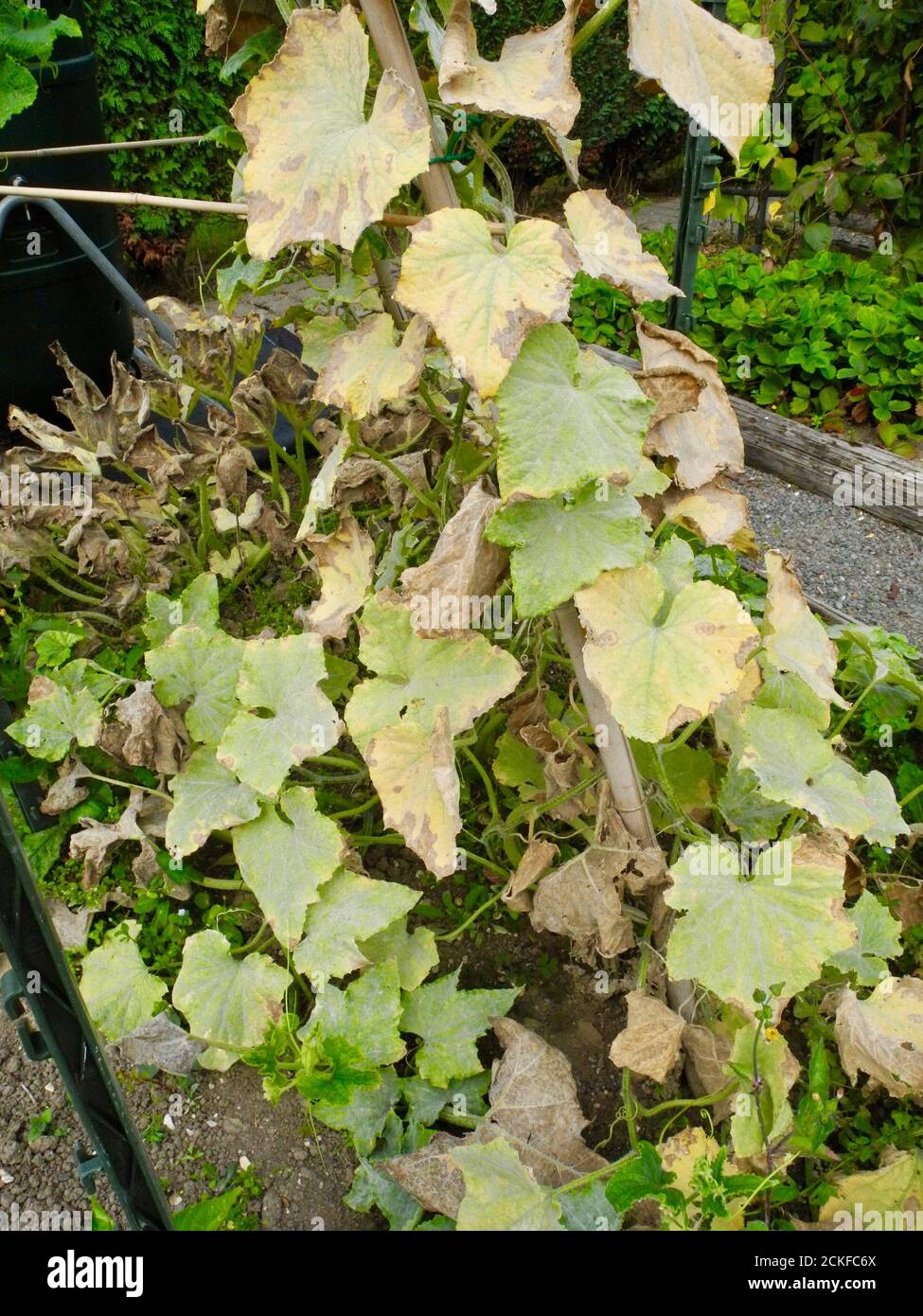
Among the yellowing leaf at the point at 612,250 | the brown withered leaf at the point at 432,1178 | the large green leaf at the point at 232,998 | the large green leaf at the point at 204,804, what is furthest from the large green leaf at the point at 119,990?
the yellowing leaf at the point at 612,250

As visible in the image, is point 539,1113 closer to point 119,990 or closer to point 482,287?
point 119,990

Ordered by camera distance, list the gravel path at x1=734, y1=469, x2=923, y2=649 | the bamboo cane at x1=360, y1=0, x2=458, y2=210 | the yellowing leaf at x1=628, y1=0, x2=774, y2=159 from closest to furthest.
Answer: the yellowing leaf at x1=628, y1=0, x2=774, y2=159 → the bamboo cane at x1=360, y1=0, x2=458, y2=210 → the gravel path at x1=734, y1=469, x2=923, y2=649

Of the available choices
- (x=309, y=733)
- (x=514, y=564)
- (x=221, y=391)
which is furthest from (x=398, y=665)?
(x=221, y=391)

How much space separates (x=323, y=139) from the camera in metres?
1.03

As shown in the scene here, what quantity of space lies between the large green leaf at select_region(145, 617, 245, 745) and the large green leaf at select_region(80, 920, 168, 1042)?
0.39m

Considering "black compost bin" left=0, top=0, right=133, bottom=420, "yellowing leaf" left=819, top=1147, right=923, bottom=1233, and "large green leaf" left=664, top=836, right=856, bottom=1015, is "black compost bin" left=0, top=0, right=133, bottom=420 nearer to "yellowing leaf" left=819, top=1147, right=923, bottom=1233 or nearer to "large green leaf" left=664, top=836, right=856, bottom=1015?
"large green leaf" left=664, top=836, right=856, bottom=1015

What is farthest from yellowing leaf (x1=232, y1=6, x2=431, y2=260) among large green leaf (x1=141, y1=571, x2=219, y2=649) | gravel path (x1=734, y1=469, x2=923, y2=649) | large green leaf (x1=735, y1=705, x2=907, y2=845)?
gravel path (x1=734, y1=469, x2=923, y2=649)

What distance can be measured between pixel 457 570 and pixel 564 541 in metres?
0.14

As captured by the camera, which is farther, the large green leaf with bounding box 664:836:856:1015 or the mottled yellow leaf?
the mottled yellow leaf

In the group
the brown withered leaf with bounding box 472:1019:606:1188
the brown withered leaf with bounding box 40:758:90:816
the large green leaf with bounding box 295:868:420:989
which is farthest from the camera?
the brown withered leaf with bounding box 40:758:90:816

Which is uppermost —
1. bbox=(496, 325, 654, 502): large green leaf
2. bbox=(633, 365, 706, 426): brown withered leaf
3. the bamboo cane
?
the bamboo cane

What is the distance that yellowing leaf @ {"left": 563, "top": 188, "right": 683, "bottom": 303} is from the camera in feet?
3.71

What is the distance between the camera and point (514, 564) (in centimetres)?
115

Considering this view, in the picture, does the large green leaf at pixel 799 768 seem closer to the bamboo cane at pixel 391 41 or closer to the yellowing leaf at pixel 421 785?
the yellowing leaf at pixel 421 785
